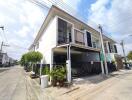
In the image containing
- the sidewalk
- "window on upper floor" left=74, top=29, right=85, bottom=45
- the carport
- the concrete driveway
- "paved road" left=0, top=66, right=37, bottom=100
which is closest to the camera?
the concrete driveway

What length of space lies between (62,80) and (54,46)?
4.20 metres

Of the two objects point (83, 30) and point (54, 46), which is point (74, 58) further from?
point (54, 46)

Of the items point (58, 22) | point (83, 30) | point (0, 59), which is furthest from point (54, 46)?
point (0, 59)

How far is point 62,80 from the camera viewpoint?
30.9 feet

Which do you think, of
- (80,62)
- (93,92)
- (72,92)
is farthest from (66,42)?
(93,92)

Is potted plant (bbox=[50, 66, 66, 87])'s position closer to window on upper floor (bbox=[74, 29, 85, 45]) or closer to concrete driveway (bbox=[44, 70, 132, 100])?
concrete driveway (bbox=[44, 70, 132, 100])

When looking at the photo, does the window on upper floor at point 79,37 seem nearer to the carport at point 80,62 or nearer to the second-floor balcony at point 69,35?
the second-floor balcony at point 69,35

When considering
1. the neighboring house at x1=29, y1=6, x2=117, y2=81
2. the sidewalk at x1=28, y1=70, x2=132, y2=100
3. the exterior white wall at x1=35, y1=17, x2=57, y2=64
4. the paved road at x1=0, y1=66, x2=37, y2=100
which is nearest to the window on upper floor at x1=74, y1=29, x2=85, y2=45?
the neighboring house at x1=29, y1=6, x2=117, y2=81


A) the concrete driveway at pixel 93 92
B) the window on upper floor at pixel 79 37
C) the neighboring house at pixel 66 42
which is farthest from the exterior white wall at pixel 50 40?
the concrete driveway at pixel 93 92

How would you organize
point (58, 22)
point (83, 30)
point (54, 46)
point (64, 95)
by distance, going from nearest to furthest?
point (64, 95) → point (54, 46) → point (58, 22) → point (83, 30)

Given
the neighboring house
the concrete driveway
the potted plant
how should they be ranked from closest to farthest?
the concrete driveway, the potted plant, the neighboring house

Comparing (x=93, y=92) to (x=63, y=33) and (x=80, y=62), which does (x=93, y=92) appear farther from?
(x=63, y=33)

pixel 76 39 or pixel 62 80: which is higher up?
pixel 76 39

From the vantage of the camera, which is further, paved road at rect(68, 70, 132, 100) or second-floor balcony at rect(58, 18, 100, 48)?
second-floor balcony at rect(58, 18, 100, 48)
